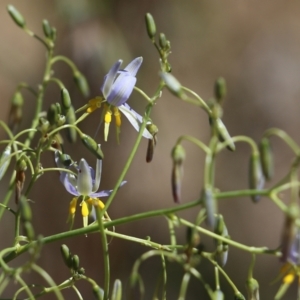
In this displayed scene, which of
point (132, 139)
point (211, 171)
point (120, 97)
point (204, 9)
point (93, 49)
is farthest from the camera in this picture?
point (204, 9)

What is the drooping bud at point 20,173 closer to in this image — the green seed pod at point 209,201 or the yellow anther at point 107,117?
the yellow anther at point 107,117

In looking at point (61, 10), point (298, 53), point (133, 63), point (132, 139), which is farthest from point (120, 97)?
point (298, 53)

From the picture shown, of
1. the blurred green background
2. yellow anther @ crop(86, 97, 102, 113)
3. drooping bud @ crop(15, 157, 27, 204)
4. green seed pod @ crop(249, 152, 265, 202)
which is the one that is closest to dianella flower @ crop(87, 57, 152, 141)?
yellow anther @ crop(86, 97, 102, 113)

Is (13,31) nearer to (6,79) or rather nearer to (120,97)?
(6,79)

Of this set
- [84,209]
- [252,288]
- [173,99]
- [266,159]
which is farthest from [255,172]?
[173,99]

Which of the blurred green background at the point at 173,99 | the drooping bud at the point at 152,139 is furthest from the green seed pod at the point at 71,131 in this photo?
the blurred green background at the point at 173,99
